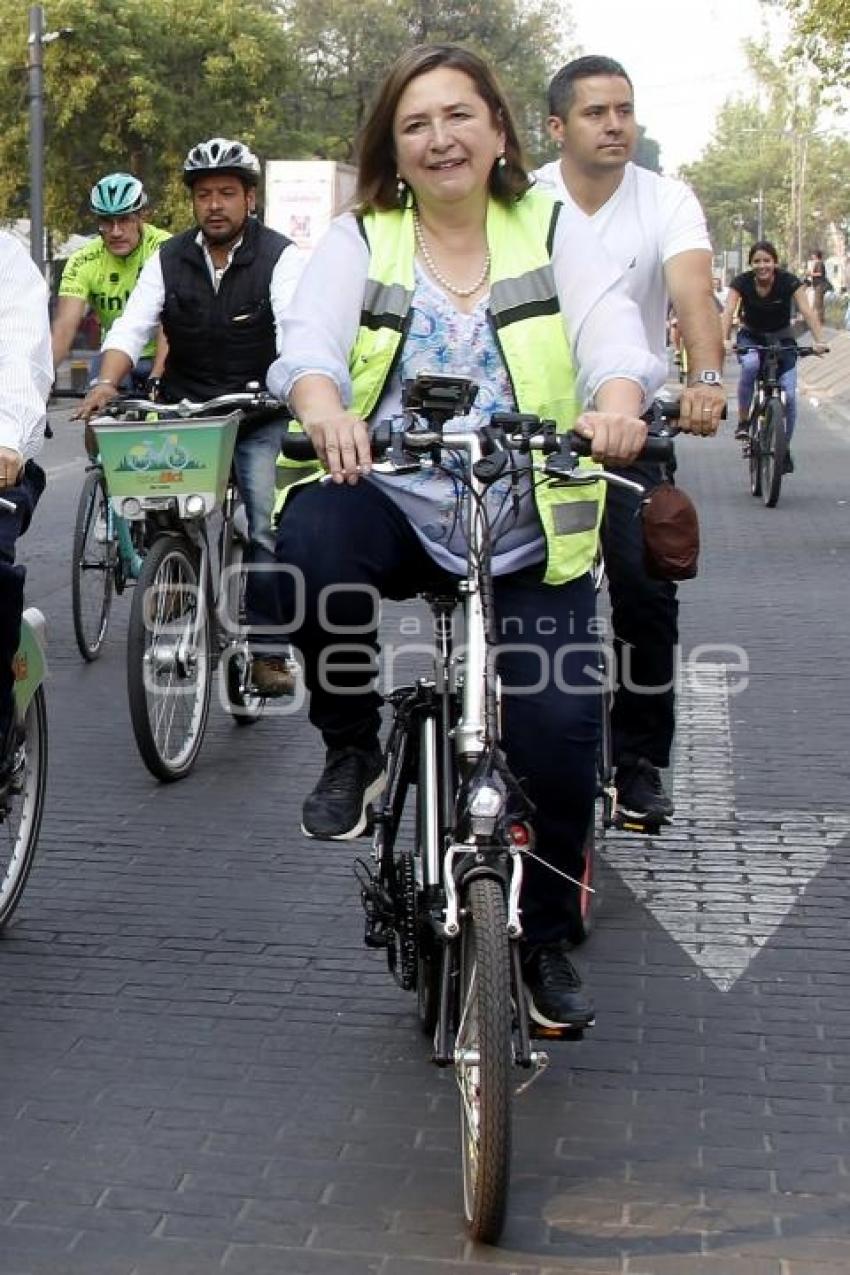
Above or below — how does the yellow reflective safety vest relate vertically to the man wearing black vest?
above

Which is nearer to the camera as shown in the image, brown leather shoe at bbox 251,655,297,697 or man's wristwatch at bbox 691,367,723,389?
man's wristwatch at bbox 691,367,723,389

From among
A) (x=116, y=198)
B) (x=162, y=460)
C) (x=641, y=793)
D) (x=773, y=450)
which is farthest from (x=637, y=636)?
(x=773, y=450)

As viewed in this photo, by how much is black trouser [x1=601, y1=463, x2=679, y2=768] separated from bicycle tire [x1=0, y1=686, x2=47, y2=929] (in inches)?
60.2

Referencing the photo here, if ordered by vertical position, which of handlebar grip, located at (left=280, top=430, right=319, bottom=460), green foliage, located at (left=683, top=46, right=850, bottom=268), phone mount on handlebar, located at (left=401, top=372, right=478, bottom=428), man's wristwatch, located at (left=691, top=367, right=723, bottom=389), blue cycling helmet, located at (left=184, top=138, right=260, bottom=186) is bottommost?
green foliage, located at (left=683, top=46, right=850, bottom=268)

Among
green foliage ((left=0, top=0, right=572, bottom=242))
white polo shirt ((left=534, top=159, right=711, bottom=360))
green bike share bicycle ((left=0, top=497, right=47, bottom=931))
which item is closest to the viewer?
green bike share bicycle ((left=0, top=497, right=47, bottom=931))

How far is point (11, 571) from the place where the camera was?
4.88 meters

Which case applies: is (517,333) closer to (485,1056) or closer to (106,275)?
(485,1056)

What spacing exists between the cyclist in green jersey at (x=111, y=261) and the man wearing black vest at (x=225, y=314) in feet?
3.78

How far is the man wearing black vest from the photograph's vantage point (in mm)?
7871

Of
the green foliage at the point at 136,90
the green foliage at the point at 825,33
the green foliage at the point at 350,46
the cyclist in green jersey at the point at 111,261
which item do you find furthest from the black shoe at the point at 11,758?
the green foliage at the point at 350,46

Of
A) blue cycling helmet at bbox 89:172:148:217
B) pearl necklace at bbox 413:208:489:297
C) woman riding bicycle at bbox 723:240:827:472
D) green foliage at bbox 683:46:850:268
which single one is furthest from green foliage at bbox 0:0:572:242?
pearl necklace at bbox 413:208:489:297

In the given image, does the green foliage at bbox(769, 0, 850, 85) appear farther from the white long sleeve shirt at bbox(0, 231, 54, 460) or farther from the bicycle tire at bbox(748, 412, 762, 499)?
the white long sleeve shirt at bbox(0, 231, 54, 460)

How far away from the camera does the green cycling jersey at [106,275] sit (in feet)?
32.0

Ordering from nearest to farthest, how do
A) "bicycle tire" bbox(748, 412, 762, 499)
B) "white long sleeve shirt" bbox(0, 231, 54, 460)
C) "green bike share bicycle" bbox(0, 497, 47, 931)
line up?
1. "white long sleeve shirt" bbox(0, 231, 54, 460)
2. "green bike share bicycle" bbox(0, 497, 47, 931)
3. "bicycle tire" bbox(748, 412, 762, 499)
